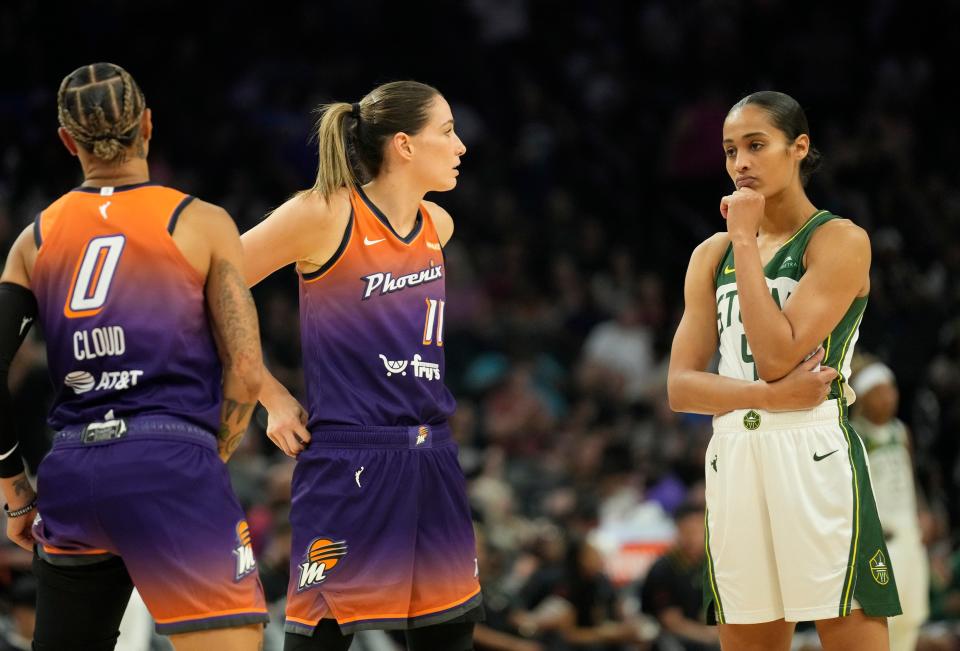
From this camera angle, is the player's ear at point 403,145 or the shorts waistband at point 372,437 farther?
the player's ear at point 403,145

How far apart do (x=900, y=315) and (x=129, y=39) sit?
8.10 metres

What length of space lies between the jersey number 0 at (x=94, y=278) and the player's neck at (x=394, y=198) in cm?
116

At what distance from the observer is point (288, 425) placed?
4.69 meters

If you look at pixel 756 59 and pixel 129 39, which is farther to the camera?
pixel 756 59

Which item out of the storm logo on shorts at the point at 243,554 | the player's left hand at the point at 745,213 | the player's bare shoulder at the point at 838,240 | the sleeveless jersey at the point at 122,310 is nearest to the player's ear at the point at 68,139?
the sleeveless jersey at the point at 122,310

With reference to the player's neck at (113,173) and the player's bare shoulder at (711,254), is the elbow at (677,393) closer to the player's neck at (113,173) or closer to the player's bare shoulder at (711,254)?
the player's bare shoulder at (711,254)

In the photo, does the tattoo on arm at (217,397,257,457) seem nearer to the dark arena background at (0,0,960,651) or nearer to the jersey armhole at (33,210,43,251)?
the jersey armhole at (33,210,43,251)

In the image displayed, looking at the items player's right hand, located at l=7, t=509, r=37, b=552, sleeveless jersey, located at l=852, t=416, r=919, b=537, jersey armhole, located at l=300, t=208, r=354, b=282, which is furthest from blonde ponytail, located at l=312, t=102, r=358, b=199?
sleeveless jersey, located at l=852, t=416, r=919, b=537

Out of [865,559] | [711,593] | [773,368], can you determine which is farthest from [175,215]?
[865,559]

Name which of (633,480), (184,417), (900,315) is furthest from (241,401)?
(900,315)

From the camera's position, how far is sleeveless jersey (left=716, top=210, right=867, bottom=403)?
440 cm

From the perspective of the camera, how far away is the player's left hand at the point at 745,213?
4.34 metres

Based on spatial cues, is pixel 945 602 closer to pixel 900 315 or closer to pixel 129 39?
pixel 900 315

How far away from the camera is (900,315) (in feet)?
39.3
